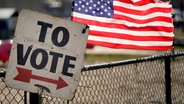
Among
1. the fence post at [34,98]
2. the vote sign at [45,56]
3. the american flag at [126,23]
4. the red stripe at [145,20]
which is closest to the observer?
the vote sign at [45,56]

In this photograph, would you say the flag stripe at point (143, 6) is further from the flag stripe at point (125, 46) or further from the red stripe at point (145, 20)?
the flag stripe at point (125, 46)

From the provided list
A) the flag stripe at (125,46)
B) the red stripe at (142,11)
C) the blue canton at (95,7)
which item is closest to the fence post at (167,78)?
the flag stripe at (125,46)

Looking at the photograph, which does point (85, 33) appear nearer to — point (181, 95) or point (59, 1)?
point (181, 95)

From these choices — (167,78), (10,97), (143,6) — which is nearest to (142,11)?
(143,6)

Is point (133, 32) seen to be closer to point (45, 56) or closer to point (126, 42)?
point (126, 42)

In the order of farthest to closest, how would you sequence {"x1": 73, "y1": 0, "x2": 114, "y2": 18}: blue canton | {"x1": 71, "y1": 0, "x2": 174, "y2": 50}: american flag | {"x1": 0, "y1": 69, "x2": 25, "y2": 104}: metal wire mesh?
{"x1": 0, "y1": 69, "x2": 25, "y2": 104}: metal wire mesh < {"x1": 71, "y1": 0, "x2": 174, "y2": 50}: american flag < {"x1": 73, "y1": 0, "x2": 114, "y2": 18}: blue canton

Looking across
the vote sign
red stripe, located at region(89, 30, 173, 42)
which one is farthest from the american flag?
the vote sign

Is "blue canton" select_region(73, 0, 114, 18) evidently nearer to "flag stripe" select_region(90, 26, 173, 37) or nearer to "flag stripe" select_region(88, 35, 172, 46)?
"flag stripe" select_region(90, 26, 173, 37)
